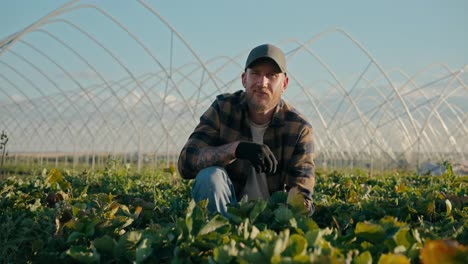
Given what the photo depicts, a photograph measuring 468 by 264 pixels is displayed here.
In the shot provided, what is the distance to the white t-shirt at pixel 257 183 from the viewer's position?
3.38 m

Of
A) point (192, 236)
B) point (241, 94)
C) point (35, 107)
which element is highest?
point (35, 107)

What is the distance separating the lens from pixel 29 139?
26.5 metres

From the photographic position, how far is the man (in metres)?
3.22

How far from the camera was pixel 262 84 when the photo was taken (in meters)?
3.23

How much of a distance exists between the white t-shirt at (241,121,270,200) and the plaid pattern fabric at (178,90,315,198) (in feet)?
0.11

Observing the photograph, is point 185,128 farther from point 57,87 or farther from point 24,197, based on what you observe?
point 24,197

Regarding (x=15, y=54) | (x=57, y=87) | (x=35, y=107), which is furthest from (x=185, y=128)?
(x=15, y=54)

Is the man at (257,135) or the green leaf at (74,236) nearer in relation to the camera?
the green leaf at (74,236)

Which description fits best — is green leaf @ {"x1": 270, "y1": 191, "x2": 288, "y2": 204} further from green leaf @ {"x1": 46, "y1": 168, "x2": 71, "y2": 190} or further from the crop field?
green leaf @ {"x1": 46, "y1": 168, "x2": 71, "y2": 190}

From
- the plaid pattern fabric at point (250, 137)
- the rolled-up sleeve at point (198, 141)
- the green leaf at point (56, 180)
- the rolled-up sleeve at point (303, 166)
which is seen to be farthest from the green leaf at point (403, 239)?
the green leaf at point (56, 180)

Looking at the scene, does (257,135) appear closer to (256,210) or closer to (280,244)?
(256,210)

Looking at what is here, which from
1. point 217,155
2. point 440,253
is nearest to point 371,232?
point 440,253

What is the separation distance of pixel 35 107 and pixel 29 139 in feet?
15.0

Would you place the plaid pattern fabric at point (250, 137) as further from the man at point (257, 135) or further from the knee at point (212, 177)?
the knee at point (212, 177)
